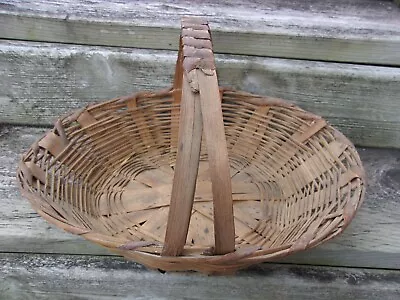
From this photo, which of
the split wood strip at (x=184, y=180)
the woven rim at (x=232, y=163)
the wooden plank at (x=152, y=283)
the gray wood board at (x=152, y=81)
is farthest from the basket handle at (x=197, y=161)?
the gray wood board at (x=152, y=81)

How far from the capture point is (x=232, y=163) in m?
1.06

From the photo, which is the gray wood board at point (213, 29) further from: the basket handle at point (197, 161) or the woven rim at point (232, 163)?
the basket handle at point (197, 161)

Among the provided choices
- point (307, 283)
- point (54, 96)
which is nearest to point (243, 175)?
point (307, 283)

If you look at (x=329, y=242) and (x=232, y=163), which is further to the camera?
(x=232, y=163)

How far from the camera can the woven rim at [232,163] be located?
2.75ft

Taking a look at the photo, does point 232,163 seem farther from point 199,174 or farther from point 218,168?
point 218,168

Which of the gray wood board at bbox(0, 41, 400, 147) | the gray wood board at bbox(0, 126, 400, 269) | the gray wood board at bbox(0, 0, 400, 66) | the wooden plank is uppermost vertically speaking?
the gray wood board at bbox(0, 0, 400, 66)

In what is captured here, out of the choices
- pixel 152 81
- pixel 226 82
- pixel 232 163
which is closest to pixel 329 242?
pixel 232 163

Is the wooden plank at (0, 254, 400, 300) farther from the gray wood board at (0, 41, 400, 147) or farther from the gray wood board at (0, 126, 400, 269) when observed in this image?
the gray wood board at (0, 41, 400, 147)

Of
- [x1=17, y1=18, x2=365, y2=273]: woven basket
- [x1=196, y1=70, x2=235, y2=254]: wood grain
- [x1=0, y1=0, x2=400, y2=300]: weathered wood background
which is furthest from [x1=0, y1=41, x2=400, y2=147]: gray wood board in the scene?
[x1=196, y1=70, x2=235, y2=254]: wood grain

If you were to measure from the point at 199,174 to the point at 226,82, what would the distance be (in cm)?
23

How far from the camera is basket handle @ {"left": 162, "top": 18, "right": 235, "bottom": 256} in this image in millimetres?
591

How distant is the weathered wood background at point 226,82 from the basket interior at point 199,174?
8 cm

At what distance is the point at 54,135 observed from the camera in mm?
929
